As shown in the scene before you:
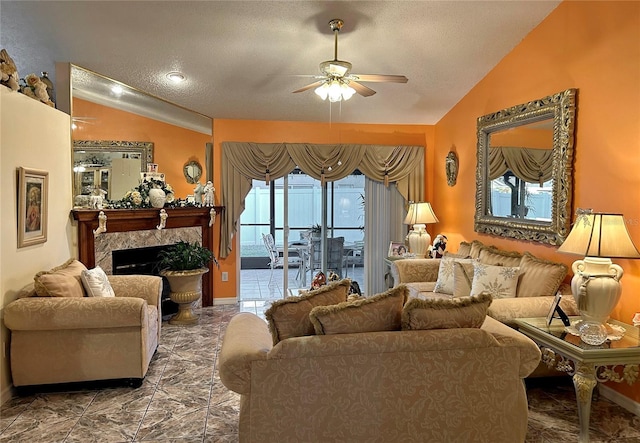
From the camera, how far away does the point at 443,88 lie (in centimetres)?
517

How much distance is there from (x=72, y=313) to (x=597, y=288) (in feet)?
11.3

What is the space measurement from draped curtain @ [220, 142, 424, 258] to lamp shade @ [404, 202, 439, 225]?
69 cm

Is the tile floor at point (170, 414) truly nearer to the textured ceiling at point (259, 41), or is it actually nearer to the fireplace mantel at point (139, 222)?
the fireplace mantel at point (139, 222)

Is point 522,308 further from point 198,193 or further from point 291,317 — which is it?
point 198,193

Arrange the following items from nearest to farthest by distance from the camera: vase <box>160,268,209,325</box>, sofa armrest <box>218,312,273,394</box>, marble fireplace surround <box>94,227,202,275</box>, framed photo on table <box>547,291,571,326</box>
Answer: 1. sofa armrest <box>218,312,273,394</box>
2. framed photo on table <box>547,291,571,326</box>
3. marble fireplace surround <box>94,227,202,275</box>
4. vase <box>160,268,209,325</box>

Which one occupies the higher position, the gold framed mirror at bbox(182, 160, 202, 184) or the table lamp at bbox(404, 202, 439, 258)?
the gold framed mirror at bbox(182, 160, 202, 184)

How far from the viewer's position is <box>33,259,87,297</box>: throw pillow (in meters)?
3.22

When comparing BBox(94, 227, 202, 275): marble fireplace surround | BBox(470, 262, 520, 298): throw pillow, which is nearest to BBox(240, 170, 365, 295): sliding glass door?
BBox(94, 227, 202, 275): marble fireplace surround

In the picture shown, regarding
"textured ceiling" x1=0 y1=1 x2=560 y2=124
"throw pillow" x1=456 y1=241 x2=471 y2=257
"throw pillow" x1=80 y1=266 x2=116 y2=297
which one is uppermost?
"textured ceiling" x1=0 y1=1 x2=560 y2=124

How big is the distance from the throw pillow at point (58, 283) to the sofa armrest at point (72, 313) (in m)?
0.06

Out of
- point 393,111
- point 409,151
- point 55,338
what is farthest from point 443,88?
point 55,338

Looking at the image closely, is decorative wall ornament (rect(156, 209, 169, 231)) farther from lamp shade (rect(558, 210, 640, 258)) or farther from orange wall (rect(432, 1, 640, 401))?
lamp shade (rect(558, 210, 640, 258))

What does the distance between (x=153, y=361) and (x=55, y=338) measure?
0.94 meters

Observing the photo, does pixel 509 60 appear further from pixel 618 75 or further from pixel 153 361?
pixel 153 361
